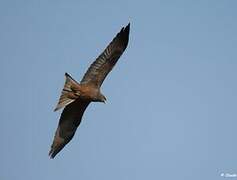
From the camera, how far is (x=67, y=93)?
45.3ft

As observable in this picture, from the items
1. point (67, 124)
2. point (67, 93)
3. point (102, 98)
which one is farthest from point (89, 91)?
point (67, 124)

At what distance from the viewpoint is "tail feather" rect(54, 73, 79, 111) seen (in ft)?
44.6

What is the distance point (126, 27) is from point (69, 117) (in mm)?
3356

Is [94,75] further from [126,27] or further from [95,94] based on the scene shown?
[126,27]

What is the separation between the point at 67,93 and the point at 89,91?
3.70ft

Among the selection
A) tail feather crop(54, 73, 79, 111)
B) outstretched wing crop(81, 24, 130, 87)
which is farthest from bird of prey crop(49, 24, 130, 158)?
tail feather crop(54, 73, 79, 111)

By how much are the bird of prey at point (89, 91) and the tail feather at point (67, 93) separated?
0.65 meters

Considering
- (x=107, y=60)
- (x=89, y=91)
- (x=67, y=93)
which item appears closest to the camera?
(x=67, y=93)

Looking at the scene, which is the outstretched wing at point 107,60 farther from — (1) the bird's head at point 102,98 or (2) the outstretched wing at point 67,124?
(2) the outstretched wing at point 67,124

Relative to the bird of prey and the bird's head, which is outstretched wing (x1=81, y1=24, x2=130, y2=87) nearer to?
the bird of prey

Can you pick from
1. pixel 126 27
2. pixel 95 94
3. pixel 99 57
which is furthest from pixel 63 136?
pixel 126 27

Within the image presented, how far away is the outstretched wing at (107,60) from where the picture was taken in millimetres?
15055

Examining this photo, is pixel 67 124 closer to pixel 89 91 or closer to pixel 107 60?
pixel 89 91

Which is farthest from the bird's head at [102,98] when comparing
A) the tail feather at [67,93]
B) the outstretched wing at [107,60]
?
the tail feather at [67,93]
